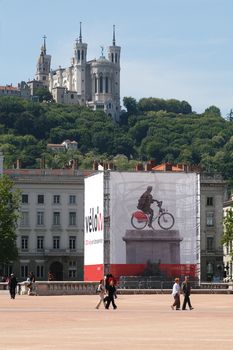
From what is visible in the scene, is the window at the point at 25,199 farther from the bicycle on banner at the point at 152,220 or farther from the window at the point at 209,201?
the bicycle on banner at the point at 152,220

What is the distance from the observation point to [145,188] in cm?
8381

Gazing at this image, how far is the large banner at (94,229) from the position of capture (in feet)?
275

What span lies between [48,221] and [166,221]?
4386 cm

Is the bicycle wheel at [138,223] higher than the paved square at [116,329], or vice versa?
the bicycle wheel at [138,223]

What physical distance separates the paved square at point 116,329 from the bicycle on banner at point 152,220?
3584 centimetres

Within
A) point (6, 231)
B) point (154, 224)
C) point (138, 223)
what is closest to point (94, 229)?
point (138, 223)

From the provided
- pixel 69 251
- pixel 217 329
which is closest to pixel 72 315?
pixel 217 329

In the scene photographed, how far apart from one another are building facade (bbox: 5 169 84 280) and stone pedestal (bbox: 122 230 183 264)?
42.9m

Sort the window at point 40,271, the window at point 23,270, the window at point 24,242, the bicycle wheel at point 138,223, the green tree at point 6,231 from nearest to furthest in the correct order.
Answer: the bicycle wheel at point 138,223 < the green tree at point 6,231 < the window at point 24,242 < the window at point 23,270 < the window at point 40,271

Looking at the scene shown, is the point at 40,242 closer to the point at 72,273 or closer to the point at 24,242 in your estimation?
the point at 24,242

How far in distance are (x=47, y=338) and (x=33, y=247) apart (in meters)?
97.4

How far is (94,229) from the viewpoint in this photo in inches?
3401

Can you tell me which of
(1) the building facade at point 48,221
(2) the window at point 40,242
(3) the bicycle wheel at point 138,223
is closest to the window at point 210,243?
(1) the building facade at point 48,221

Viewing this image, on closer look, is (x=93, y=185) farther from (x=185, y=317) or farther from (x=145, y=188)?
(x=185, y=317)
